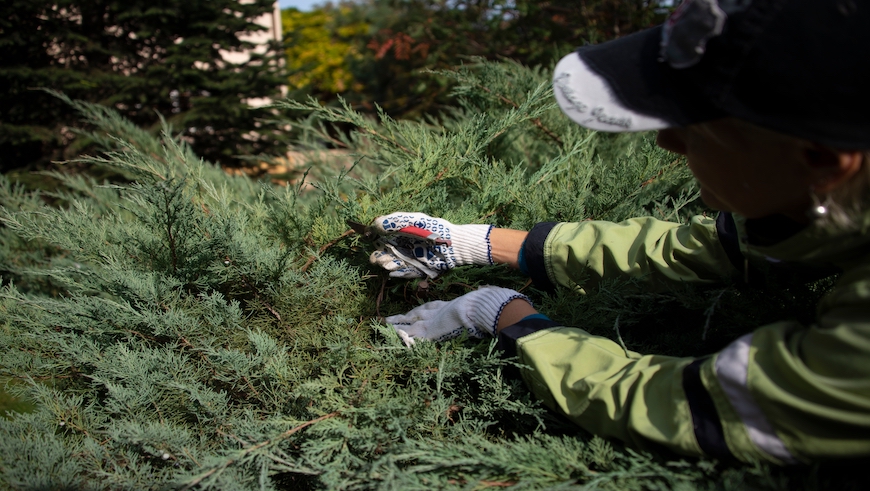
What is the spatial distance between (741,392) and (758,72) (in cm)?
60

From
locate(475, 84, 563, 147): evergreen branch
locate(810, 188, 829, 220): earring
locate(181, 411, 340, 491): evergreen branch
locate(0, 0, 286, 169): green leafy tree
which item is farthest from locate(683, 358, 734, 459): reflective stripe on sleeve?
locate(0, 0, 286, 169): green leafy tree

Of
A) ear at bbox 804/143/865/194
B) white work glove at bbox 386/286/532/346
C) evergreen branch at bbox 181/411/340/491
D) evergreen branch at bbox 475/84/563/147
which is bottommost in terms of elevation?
evergreen branch at bbox 181/411/340/491

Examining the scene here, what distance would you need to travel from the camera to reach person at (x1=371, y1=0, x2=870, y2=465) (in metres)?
0.94

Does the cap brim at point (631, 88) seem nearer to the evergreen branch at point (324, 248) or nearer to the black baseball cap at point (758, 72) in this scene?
the black baseball cap at point (758, 72)

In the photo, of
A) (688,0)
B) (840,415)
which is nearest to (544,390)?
(840,415)

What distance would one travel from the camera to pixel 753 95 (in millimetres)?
1000

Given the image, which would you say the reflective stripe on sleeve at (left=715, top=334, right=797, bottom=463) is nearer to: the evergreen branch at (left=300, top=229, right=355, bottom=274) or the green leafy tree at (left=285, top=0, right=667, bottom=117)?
the evergreen branch at (left=300, top=229, right=355, bottom=274)

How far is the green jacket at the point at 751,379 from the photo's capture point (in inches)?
37.9

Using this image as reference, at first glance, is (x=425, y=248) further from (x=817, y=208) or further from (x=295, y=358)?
(x=817, y=208)

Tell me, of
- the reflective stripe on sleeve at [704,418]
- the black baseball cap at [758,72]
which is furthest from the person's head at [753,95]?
the reflective stripe on sleeve at [704,418]

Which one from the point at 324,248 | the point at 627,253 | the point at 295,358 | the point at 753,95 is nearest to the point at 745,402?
the point at 753,95

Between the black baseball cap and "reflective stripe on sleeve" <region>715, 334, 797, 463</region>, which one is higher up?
the black baseball cap

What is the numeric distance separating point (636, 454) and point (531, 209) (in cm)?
121

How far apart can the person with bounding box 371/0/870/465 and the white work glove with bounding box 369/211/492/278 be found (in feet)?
1.77
